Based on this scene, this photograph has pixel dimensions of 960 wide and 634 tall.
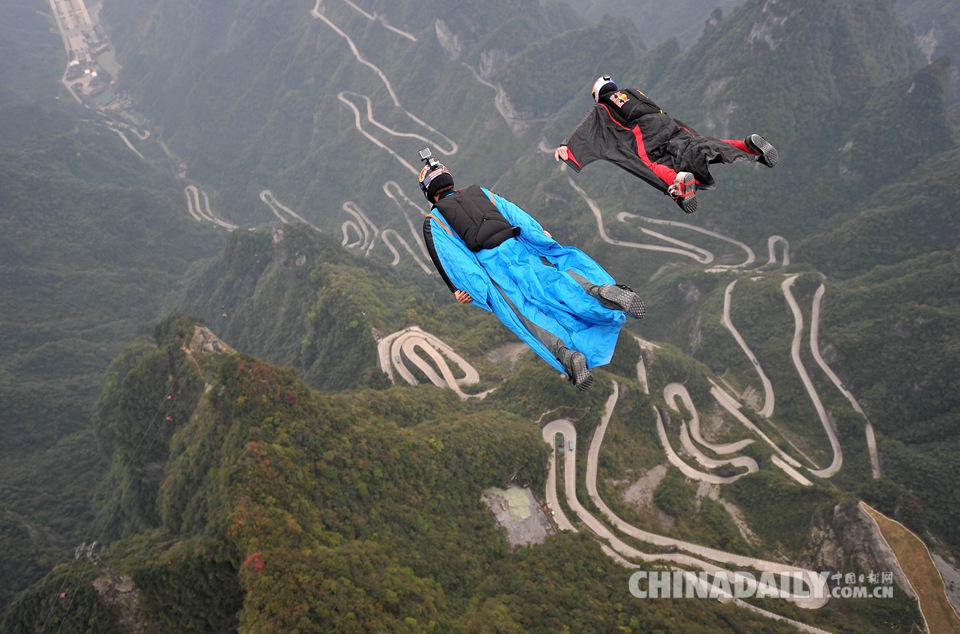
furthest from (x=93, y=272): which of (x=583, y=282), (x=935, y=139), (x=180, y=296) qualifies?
(x=935, y=139)

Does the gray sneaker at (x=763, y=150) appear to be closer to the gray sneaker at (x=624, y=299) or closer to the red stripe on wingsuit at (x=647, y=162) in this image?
the red stripe on wingsuit at (x=647, y=162)

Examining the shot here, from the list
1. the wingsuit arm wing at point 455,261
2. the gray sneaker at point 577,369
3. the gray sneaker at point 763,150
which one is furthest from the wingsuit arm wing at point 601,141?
the gray sneaker at point 577,369

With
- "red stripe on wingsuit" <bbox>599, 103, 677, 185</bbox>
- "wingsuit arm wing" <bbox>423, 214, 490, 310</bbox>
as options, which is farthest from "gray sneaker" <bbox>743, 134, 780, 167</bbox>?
"wingsuit arm wing" <bbox>423, 214, 490, 310</bbox>

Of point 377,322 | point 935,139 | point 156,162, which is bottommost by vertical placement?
point 156,162

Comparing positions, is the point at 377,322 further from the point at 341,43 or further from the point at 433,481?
the point at 341,43

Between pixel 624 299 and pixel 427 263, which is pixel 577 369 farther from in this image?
pixel 427 263

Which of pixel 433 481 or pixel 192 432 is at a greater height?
pixel 433 481

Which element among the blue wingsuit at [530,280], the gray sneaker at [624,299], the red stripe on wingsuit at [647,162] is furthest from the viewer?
the red stripe on wingsuit at [647,162]
